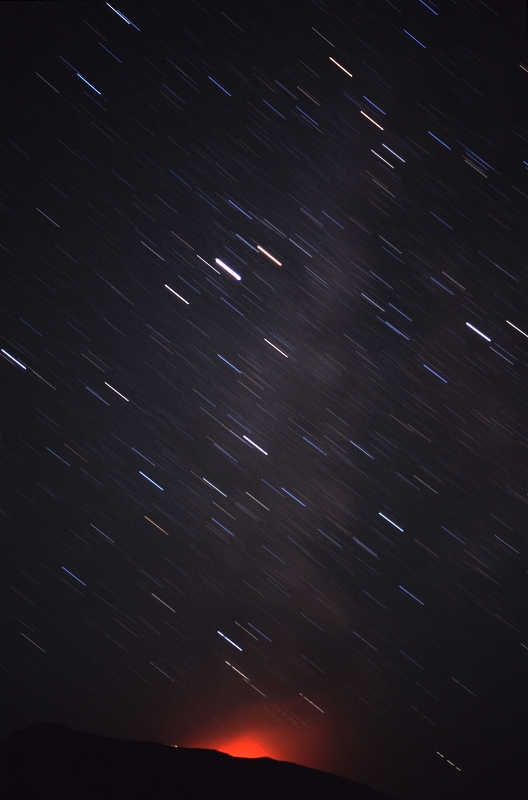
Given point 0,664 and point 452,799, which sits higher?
point 452,799

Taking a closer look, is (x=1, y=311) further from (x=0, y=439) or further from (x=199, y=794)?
(x=199, y=794)

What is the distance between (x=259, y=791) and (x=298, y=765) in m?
0.75

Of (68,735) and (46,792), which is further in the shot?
(68,735)

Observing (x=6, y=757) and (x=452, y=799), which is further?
(x=452, y=799)

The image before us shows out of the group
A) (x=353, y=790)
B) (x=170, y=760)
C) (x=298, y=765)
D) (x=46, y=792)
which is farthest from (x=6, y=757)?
(x=353, y=790)

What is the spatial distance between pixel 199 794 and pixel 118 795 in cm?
110

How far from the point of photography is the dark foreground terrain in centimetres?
908

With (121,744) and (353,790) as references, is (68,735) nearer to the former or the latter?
(121,744)

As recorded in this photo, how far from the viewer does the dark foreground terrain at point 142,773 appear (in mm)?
9078

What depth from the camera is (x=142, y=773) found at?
9.35 m

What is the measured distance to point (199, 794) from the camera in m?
9.18

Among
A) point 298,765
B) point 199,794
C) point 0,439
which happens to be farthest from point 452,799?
point 0,439

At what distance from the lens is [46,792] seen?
29.0ft

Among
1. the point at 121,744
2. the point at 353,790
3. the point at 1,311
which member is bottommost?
the point at 121,744
